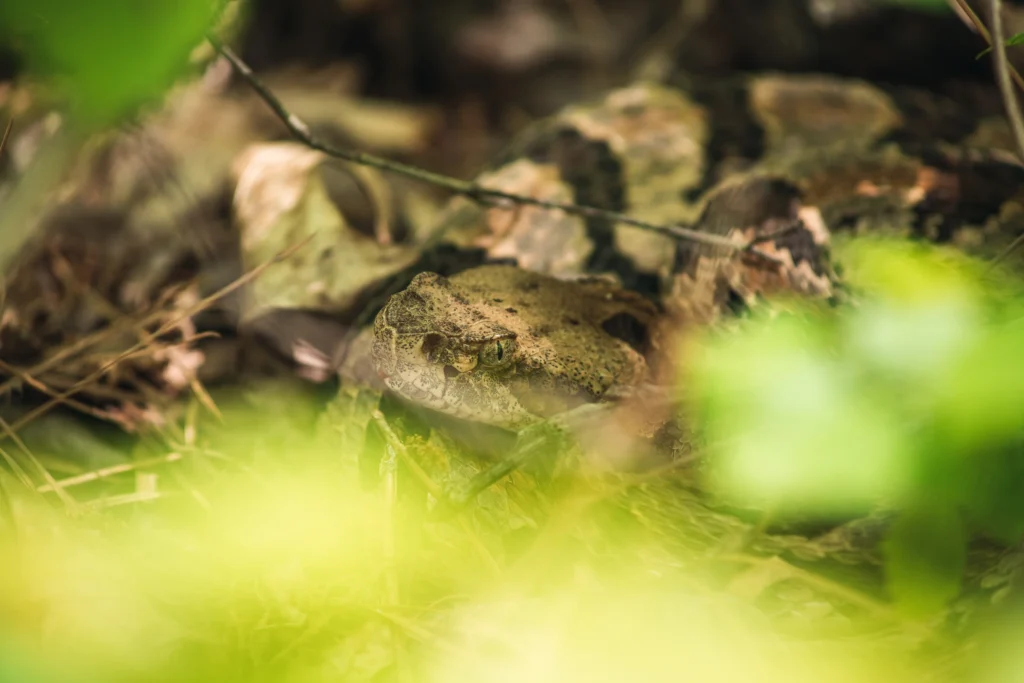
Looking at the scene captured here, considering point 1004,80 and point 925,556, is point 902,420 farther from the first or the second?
point 1004,80

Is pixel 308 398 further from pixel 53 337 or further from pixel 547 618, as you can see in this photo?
pixel 547 618

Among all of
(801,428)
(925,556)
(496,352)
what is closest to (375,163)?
(496,352)

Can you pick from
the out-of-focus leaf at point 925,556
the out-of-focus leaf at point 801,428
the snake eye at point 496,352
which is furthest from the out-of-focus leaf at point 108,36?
the snake eye at point 496,352

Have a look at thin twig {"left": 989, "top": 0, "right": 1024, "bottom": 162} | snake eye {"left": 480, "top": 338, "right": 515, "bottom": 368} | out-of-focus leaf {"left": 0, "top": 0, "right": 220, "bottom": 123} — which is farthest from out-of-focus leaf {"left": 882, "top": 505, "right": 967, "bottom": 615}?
out-of-focus leaf {"left": 0, "top": 0, "right": 220, "bottom": 123}

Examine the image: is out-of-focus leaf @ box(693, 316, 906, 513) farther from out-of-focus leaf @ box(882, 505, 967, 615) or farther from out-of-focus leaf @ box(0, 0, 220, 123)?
out-of-focus leaf @ box(0, 0, 220, 123)

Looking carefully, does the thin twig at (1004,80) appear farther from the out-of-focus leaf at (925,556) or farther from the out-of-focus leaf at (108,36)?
the out-of-focus leaf at (108,36)

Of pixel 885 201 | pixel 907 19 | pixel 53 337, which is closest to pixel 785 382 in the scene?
pixel 885 201
